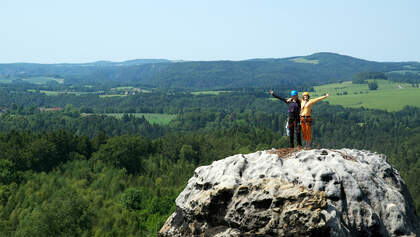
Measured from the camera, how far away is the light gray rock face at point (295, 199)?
17047 mm

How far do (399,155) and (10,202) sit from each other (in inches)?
5409

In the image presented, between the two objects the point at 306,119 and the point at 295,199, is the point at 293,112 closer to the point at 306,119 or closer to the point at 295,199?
the point at 306,119

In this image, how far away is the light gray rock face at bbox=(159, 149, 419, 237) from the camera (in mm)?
17047

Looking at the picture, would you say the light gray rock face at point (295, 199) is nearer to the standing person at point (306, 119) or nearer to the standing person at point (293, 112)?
the standing person at point (306, 119)

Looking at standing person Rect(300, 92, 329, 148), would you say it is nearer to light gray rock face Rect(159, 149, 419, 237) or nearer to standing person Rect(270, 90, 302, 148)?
standing person Rect(270, 90, 302, 148)

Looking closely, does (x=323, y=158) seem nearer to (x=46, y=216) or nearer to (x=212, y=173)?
(x=212, y=173)

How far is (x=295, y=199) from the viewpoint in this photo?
17281mm

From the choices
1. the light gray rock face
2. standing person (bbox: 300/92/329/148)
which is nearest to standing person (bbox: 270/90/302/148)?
standing person (bbox: 300/92/329/148)

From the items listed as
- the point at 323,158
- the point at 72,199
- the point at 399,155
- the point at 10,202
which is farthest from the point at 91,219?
the point at 399,155

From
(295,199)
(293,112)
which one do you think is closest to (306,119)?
(293,112)

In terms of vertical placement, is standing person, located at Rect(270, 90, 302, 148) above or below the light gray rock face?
above

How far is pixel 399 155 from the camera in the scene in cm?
16162

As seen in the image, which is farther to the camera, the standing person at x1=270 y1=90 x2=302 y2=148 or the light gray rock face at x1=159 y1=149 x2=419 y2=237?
the standing person at x1=270 y1=90 x2=302 y2=148

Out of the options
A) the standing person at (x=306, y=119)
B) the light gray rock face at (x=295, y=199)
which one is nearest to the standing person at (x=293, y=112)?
the standing person at (x=306, y=119)
